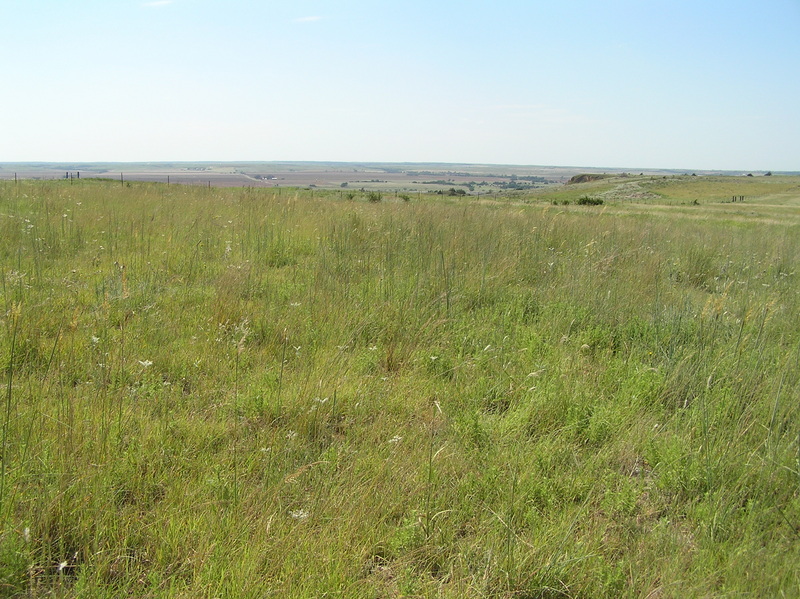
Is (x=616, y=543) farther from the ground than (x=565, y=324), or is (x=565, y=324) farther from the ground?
(x=565, y=324)

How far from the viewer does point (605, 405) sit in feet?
10.1

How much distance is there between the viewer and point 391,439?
2.48m

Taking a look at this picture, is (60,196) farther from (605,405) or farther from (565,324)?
(605,405)

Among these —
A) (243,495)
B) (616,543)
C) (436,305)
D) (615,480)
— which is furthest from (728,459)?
(436,305)

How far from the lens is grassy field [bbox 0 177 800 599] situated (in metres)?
1.86

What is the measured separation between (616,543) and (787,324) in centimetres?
358

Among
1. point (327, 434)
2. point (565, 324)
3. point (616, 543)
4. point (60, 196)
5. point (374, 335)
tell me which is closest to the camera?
point (616, 543)

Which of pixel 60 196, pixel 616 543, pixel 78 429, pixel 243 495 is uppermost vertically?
pixel 60 196

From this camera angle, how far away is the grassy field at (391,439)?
186 centimetres

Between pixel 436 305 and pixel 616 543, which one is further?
pixel 436 305

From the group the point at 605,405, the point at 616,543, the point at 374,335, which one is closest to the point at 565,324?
the point at 605,405

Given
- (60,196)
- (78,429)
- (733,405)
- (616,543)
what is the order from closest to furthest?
1. (616,543)
2. (78,429)
3. (733,405)
4. (60,196)

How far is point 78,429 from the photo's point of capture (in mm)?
2332

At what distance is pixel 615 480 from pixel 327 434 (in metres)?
1.43
